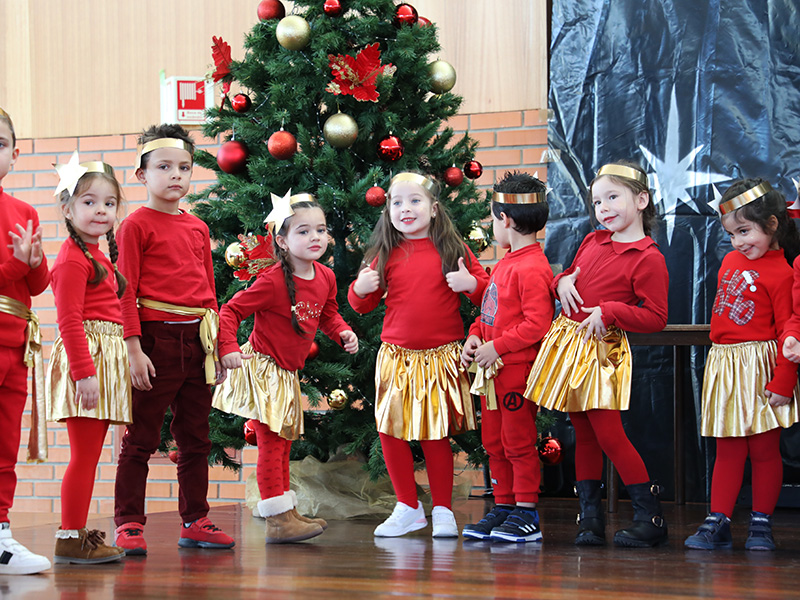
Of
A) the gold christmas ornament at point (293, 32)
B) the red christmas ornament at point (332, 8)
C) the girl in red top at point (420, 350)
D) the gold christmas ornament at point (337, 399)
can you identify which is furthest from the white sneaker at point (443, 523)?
the red christmas ornament at point (332, 8)

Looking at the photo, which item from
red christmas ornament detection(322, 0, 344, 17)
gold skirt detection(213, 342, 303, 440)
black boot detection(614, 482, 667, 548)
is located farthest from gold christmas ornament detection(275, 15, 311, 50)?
black boot detection(614, 482, 667, 548)

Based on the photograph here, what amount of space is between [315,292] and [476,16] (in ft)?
7.84

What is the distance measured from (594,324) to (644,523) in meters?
0.69

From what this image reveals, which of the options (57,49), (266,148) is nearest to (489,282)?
(266,148)

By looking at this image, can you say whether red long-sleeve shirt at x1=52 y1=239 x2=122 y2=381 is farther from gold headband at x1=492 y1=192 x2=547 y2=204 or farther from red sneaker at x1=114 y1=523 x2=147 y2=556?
gold headband at x1=492 y1=192 x2=547 y2=204

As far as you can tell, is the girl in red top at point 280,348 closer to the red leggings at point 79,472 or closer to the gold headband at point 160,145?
the gold headband at point 160,145

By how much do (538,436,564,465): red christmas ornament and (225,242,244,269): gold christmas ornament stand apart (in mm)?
1623

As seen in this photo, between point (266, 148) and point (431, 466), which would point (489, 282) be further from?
point (266, 148)

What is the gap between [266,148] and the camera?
374cm

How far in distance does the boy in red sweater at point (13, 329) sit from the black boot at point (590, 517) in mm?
1698

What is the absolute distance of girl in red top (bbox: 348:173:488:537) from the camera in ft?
10.4

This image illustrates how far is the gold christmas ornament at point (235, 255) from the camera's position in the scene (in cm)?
352

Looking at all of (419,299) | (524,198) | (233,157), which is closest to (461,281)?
(419,299)

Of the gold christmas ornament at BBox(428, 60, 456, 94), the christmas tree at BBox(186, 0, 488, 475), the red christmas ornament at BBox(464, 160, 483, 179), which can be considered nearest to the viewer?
the christmas tree at BBox(186, 0, 488, 475)
